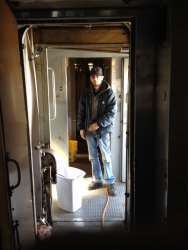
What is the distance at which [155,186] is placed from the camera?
1.65 metres

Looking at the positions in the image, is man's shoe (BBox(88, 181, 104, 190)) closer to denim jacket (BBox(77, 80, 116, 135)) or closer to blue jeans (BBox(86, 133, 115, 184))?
blue jeans (BBox(86, 133, 115, 184))

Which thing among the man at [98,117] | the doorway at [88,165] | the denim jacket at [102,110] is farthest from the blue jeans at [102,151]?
the doorway at [88,165]

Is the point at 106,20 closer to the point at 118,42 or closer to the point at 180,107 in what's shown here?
the point at 180,107

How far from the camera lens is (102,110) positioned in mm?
3154

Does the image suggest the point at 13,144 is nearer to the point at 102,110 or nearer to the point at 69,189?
the point at 69,189

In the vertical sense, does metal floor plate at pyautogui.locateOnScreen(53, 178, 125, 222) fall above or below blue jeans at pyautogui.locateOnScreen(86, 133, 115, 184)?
Answer: below

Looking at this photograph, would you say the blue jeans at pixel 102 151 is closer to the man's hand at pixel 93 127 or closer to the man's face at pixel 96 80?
the man's hand at pixel 93 127

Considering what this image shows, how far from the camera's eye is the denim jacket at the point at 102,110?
3.10m

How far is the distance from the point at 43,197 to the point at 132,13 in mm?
1761

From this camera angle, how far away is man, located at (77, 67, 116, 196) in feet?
10.2

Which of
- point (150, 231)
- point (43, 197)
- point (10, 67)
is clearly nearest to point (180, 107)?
point (150, 231)

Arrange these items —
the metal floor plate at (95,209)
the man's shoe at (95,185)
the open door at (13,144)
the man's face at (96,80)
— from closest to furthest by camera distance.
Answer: the open door at (13,144)
the metal floor plate at (95,209)
the man's face at (96,80)
the man's shoe at (95,185)

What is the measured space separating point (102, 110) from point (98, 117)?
0.34 ft

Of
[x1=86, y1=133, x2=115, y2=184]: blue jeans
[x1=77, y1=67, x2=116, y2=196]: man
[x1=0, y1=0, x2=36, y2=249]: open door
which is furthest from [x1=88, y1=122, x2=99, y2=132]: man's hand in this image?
[x1=0, y1=0, x2=36, y2=249]: open door
